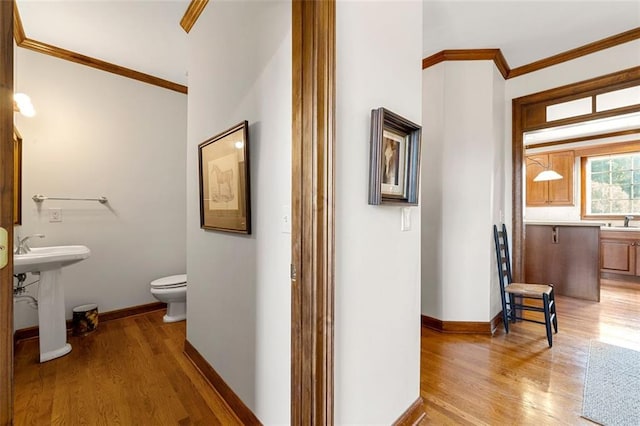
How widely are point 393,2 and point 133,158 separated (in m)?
2.90

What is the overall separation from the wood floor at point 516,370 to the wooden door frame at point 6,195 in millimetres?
1740

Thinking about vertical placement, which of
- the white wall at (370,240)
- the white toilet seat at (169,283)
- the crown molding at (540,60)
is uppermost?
the crown molding at (540,60)

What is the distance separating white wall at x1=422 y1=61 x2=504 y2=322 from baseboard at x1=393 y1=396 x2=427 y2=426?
1336 millimetres

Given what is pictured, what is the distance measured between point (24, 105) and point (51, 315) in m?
1.62

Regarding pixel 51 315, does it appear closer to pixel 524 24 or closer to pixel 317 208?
pixel 317 208

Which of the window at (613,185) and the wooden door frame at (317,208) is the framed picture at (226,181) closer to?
the wooden door frame at (317,208)

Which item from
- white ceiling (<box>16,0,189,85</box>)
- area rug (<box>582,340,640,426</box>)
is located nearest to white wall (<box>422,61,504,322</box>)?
area rug (<box>582,340,640,426</box>)

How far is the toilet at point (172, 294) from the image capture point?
2822 mm

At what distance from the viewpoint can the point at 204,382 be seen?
6.43 ft

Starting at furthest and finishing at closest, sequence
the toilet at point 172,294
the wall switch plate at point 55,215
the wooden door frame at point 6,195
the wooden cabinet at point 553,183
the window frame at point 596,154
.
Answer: the wooden cabinet at point 553,183, the window frame at point 596,154, the toilet at point 172,294, the wall switch plate at point 55,215, the wooden door frame at point 6,195

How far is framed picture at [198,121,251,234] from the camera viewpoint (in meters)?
1.58

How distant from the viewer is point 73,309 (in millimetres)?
2734

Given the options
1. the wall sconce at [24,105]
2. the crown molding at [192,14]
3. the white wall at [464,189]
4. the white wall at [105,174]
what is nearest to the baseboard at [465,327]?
the white wall at [464,189]

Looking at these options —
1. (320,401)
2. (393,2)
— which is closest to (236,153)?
(393,2)
